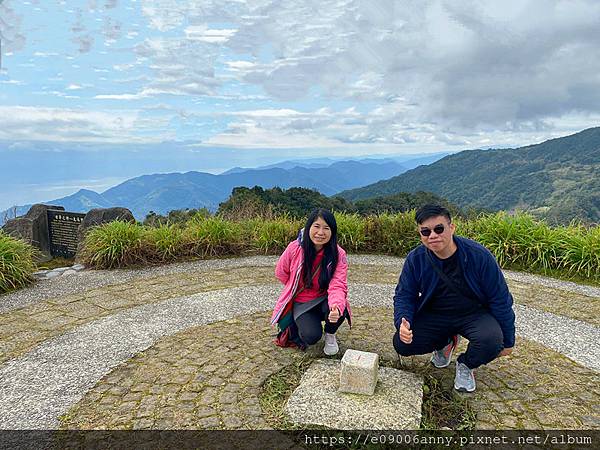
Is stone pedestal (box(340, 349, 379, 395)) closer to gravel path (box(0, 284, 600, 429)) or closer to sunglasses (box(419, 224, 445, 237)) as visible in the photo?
sunglasses (box(419, 224, 445, 237))

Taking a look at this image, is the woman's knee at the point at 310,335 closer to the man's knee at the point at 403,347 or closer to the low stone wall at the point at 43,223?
the man's knee at the point at 403,347

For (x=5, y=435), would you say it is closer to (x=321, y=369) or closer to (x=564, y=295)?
(x=321, y=369)

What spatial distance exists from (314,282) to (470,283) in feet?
4.50

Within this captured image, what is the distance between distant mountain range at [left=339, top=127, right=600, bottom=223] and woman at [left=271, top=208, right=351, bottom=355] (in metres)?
51.3

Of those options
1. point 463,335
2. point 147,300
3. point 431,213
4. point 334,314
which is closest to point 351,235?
point 147,300

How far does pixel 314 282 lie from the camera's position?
13.5ft

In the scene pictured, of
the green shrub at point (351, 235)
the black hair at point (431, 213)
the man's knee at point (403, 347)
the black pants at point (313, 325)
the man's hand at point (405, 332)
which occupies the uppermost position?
the black hair at point (431, 213)

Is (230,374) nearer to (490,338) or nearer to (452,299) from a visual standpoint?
(452,299)

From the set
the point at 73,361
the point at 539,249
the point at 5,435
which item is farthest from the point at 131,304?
the point at 539,249

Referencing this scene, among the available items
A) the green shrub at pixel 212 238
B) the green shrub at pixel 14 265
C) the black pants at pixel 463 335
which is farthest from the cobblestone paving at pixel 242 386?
the green shrub at pixel 212 238

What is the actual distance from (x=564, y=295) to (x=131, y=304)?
5.83 m

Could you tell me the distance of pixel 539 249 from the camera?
7.62m

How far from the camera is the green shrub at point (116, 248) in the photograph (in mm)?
7559

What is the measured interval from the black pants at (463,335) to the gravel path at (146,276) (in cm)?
388
